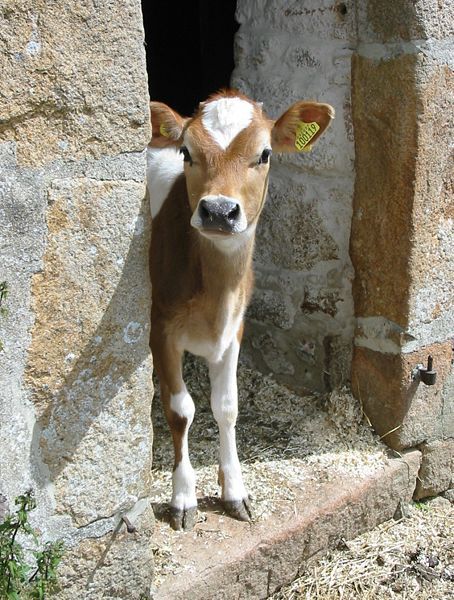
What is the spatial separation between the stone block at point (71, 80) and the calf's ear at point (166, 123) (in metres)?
0.91

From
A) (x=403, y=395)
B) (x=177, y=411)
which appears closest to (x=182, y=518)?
(x=177, y=411)

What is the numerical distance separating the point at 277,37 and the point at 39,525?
2.42 metres

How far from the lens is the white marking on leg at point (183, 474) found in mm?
3068

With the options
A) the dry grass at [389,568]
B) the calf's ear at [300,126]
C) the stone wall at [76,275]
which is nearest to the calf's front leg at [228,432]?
the dry grass at [389,568]

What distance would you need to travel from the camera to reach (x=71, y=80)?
6.50ft

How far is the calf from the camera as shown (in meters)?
2.93

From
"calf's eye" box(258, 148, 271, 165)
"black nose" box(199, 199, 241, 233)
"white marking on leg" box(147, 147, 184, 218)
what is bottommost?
"white marking on leg" box(147, 147, 184, 218)

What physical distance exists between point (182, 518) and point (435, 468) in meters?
1.32

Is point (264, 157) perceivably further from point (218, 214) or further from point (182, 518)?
point (182, 518)

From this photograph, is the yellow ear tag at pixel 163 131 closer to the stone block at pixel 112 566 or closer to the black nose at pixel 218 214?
the black nose at pixel 218 214

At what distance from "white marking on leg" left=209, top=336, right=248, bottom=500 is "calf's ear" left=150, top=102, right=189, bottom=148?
34.4 inches

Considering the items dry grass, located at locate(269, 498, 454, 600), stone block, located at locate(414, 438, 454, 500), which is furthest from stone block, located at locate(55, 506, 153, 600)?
stone block, located at locate(414, 438, 454, 500)

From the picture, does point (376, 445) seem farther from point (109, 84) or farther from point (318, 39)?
point (109, 84)

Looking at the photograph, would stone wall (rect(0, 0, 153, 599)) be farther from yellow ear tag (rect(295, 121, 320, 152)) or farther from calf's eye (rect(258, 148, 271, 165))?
yellow ear tag (rect(295, 121, 320, 152))
